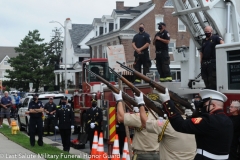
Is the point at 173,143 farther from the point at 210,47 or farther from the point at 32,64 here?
the point at 32,64

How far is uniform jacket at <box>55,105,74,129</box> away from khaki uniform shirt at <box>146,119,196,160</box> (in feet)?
29.1

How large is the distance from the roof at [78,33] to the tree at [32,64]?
166 inches

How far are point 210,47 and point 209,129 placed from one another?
196 inches

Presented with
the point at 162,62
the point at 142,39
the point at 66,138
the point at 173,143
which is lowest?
the point at 66,138

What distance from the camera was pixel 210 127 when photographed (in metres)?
5.04

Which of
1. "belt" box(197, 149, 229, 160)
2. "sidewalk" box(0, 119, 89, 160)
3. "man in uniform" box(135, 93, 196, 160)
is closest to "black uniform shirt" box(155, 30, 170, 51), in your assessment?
"sidewalk" box(0, 119, 89, 160)

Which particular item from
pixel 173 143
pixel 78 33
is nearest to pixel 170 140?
pixel 173 143

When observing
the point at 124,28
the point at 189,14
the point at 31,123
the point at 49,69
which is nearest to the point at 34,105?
the point at 31,123

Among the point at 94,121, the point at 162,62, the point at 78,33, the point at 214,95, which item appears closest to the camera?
the point at 214,95

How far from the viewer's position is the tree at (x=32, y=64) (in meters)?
62.2

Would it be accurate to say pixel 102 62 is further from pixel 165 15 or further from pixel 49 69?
pixel 49 69

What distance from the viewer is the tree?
62.2 metres

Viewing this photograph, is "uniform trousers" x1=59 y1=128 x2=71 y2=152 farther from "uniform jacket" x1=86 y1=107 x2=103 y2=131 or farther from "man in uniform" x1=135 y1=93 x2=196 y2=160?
"man in uniform" x1=135 y1=93 x2=196 y2=160

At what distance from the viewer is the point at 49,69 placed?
62656 mm
